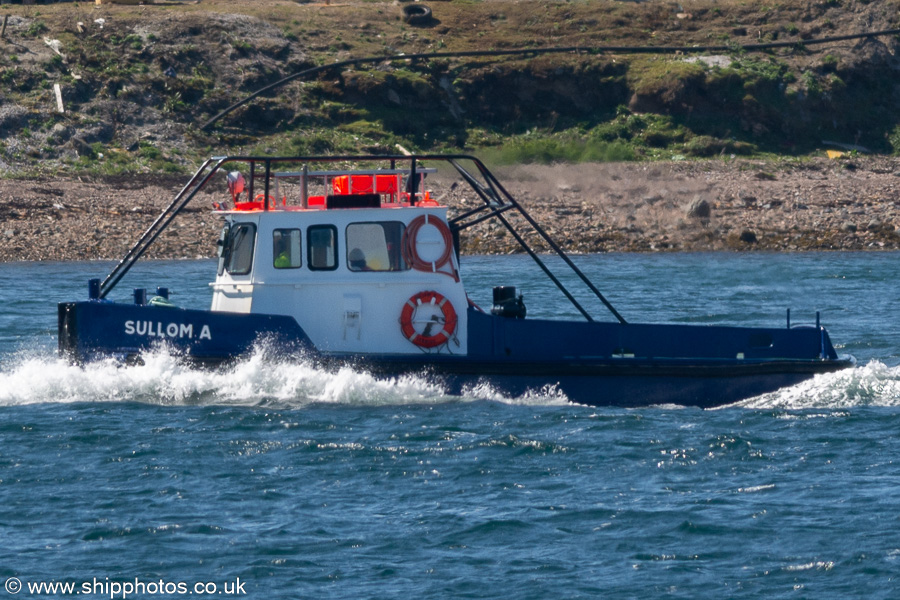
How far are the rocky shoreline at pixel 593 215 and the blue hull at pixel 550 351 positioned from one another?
51.7ft

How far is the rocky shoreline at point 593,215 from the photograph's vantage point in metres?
30.5

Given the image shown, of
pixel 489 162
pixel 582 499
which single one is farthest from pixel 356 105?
pixel 582 499

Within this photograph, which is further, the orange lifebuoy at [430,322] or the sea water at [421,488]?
the orange lifebuoy at [430,322]

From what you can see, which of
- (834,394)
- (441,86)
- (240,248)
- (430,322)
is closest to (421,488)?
(430,322)

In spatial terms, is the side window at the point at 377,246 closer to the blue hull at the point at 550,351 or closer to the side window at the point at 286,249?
the side window at the point at 286,249

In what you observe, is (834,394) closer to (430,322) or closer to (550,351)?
(550,351)

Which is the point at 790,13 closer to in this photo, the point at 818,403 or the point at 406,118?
the point at 406,118

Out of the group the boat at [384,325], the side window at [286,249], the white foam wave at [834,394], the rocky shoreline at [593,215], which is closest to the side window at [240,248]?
the boat at [384,325]

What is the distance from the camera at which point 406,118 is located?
131ft

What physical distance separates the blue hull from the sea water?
0.18 m

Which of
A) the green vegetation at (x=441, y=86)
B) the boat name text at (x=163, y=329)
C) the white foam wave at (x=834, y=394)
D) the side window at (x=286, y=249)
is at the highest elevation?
the green vegetation at (x=441, y=86)

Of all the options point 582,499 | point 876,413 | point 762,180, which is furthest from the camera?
point 762,180

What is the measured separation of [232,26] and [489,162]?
16.2 meters

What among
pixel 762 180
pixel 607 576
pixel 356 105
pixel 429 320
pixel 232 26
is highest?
pixel 232 26
